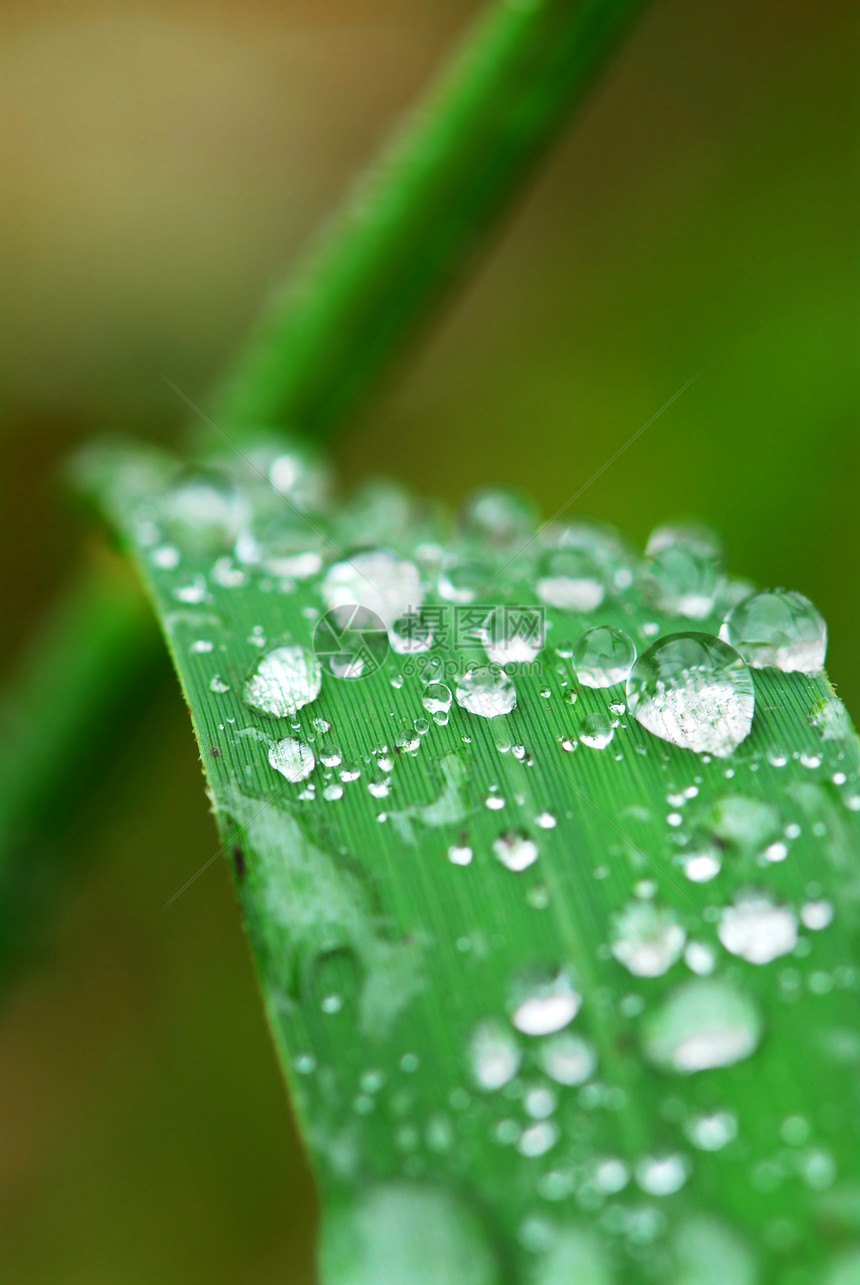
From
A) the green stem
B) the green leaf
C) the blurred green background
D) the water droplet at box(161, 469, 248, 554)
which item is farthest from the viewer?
the blurred green background

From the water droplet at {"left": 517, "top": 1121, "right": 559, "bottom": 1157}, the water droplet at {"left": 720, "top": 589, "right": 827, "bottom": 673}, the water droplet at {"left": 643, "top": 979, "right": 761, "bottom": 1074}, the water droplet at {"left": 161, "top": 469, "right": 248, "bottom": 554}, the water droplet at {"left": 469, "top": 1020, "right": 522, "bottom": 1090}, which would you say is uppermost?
the water droplet at {"left": 161, "top": 469, "right": 248, "bottom": 554}

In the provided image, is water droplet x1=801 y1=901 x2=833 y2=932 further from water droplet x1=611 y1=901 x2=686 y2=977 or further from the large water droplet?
the large water droplet

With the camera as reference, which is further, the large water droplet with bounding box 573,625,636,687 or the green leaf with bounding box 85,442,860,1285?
the large water droplet with bounding box 573,625,636,687

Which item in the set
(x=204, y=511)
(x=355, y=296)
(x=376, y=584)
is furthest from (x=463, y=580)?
(x=355, y=296)

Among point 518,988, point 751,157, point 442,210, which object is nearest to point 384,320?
point 442,210

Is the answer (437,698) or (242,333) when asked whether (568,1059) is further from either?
(242,333)

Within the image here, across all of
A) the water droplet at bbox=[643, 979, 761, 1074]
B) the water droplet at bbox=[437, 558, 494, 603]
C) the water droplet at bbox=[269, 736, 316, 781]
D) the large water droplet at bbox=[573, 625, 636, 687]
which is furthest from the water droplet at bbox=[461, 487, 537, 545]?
the water droplet at bbox=[643, 979, 761, 1074]
